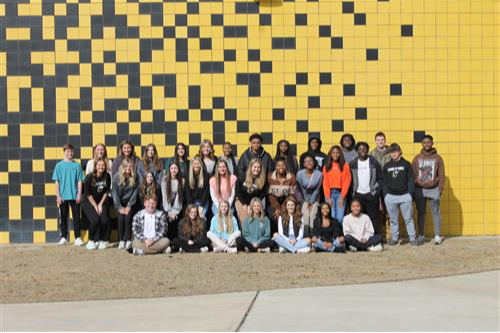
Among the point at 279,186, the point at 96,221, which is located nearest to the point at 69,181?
the point at 96,221

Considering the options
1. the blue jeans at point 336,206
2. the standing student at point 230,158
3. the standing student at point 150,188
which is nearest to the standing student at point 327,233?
the blue jeans at point 336,206

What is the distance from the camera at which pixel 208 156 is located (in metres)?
14.0

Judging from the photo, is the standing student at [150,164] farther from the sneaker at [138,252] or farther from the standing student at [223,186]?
the sneaker at [138,252]

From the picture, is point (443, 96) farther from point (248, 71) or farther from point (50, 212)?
point (50, 212)

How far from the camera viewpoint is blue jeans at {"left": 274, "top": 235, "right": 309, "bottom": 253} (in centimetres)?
1283

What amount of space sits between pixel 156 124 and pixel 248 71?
1.84m

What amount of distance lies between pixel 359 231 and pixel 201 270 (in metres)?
3.10

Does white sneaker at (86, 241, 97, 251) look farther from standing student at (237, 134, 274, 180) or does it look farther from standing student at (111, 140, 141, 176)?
standing student at (237, 134, 274, 180)

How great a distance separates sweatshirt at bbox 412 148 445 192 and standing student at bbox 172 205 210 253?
12.0 feet

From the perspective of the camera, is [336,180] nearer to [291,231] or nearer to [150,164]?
[291,231]

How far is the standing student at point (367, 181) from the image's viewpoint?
13.7m

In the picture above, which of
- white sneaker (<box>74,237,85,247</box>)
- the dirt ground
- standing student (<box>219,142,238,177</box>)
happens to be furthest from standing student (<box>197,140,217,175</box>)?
white sneaker (<box>74,237,85,247</box>)

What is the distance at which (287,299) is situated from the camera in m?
8.62

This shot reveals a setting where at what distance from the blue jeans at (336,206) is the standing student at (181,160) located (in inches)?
94.2
